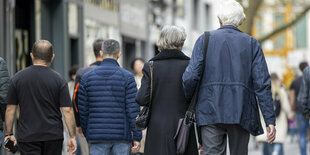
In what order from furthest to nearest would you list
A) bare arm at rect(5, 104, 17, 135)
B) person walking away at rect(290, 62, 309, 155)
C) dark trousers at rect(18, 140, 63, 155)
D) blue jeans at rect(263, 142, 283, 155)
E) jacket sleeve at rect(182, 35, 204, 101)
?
person walking away at rect(290, 62, 309, 155), blue jeans at rect(263, 142, 283, 155), bare arm at rect(5, 104, 17, 135), dark trousers at rect(18, 140, 63, 155), jacket sleeve at rect(182, 35, 204, 101)

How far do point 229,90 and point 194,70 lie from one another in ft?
1.12

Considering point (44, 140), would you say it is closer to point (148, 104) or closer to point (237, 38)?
point (148, 104)

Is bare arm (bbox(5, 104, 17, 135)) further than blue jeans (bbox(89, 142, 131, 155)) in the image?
No

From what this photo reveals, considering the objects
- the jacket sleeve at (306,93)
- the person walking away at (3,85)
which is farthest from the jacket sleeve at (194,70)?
the jacket sleeve at (306,93)

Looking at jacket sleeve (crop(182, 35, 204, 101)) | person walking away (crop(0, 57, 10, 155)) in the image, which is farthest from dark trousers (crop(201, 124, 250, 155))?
person walking away (crop(0, 57, 10, 155))

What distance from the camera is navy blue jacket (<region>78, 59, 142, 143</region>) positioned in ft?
25.7

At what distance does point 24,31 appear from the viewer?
53.8 feet

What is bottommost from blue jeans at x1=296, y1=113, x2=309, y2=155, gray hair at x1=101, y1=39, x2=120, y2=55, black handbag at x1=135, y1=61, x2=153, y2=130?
blue jeans at x1=296, y1=113, x2=309, y2=155

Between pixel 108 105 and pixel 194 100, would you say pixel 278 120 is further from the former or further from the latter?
pixel 194 100

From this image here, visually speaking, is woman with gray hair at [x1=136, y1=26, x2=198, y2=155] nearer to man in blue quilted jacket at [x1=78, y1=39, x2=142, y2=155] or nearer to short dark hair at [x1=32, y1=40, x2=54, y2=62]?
man in blue quilted jacket at [x1=78, y1=39, x2=142, y2=155]

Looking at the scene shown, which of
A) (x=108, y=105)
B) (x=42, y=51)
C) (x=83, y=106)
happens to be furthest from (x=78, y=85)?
(x=42, y=51)

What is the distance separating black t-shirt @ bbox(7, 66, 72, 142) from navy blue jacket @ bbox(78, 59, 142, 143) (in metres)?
0.38

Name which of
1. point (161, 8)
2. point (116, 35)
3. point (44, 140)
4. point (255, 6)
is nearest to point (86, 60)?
point (116, 35)

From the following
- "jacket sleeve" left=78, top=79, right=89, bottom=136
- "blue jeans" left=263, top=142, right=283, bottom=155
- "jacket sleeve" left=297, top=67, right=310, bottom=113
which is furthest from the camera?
"blue jeans" left=263, top=142, right=283, bottom=155
